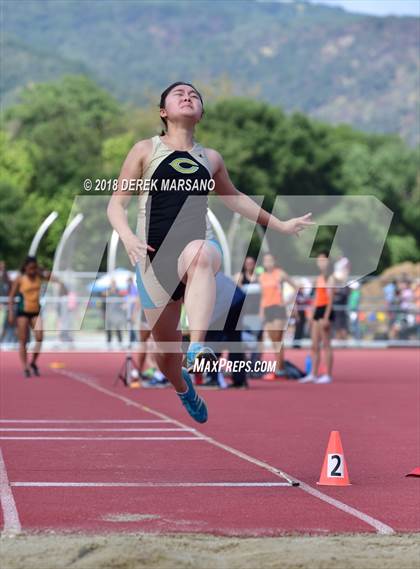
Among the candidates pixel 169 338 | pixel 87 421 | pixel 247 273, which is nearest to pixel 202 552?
pixel 169 338

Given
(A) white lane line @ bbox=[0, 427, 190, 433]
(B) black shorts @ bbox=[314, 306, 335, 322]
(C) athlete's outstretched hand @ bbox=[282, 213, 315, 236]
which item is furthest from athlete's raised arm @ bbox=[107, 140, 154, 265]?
(B) black shorts @ bbox=[314, 306, 335, 322]

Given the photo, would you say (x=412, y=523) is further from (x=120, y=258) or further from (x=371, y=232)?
(x=371, y=232)

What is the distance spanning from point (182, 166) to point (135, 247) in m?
0.60

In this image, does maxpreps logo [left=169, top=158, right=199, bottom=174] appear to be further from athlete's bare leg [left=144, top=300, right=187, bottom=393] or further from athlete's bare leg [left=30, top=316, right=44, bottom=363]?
athlete's bare leg [left=30, top=316, right=44, bottom=363]

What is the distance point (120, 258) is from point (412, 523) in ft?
134

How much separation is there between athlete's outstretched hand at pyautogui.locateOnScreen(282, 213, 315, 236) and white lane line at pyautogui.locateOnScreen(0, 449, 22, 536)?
2187mm

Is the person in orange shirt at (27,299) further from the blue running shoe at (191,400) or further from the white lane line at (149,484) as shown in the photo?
the blue running shoe at (191,400)

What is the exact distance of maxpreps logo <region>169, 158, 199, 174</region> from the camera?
7.20m

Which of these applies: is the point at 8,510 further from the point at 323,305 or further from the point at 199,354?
the point at 323,305

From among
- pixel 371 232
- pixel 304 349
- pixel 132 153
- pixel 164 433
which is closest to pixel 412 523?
pixel 132 153

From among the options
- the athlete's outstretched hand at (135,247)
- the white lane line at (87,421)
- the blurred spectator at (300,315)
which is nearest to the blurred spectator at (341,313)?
the blurred spectator at (300,315)

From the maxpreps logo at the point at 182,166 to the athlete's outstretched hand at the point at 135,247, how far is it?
0.51 meters

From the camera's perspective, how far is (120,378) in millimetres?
18422

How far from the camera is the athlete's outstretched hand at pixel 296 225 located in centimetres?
762
